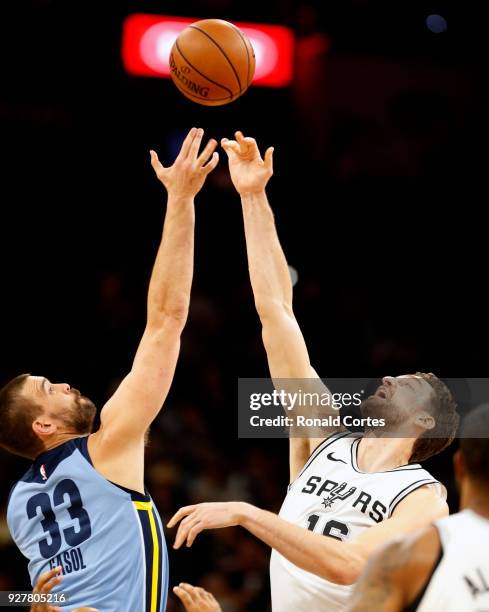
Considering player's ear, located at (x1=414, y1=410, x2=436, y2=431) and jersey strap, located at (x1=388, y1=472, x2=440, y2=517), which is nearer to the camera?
jersey strap, located at (x1=388, y1=472, x2=440, y2=517)

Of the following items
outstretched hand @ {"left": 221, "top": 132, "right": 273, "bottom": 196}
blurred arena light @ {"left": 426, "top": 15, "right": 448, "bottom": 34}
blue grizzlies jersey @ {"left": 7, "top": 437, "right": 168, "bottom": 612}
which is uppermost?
blurred arena light @ {"left": 426, "top": 15, "right": 448, "bottom": 34}

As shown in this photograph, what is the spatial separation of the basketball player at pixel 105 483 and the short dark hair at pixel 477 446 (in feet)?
6.46

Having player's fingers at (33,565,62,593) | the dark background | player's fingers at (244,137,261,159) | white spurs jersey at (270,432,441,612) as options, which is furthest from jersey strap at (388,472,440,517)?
the dark background

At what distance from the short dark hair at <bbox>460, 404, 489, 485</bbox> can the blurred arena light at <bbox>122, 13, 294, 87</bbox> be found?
8113mm

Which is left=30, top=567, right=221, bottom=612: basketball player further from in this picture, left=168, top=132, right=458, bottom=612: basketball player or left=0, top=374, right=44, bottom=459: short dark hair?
left=0, top=374, right=44, bottom=459: short dark hair

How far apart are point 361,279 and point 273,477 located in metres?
2.88

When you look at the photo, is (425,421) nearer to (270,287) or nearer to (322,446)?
(322,446)

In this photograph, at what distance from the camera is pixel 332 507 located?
4652 mm

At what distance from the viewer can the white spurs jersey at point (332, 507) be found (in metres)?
4.51

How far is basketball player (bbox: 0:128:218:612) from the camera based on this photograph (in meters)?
4.46

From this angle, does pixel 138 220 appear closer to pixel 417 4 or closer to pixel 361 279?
pixel 361 279

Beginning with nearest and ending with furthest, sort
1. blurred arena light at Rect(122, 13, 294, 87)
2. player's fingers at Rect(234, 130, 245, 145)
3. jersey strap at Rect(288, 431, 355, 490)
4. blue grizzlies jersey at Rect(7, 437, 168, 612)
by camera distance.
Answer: blue grizzlies jersey at Rect(7, 437, 168, 612) → jersey strap at Rect(288, 431, 355, 490) → player's fingers at Rect(234, 130, 245, 145) → blurred arena light at Rect(122, 13, 294, 87)

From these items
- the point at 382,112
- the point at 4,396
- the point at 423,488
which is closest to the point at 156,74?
the point at 382,112

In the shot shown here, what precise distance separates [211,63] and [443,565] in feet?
10.6
